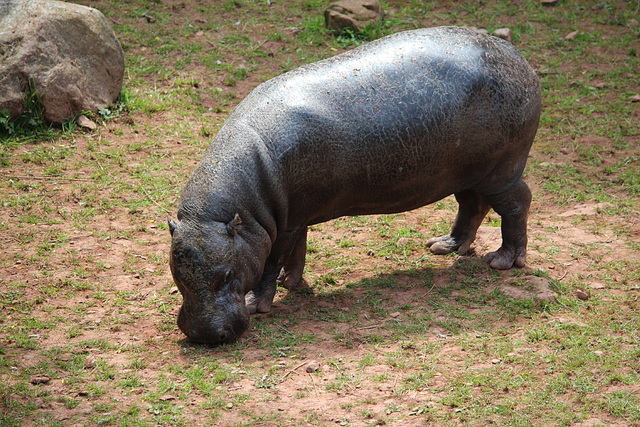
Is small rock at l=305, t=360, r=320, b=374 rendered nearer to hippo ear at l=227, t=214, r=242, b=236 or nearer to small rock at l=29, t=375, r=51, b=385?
hippo ear at l=227, t=214, r=242, b=236

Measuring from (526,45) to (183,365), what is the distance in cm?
856

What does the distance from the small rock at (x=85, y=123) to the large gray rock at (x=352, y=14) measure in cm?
445

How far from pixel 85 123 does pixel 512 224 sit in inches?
214

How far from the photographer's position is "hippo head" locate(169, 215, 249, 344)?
17.4 ft

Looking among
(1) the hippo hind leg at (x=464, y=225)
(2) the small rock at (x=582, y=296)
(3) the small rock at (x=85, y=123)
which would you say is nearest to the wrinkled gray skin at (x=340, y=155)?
(1) the hippo hind leg at (x=464, y=225)

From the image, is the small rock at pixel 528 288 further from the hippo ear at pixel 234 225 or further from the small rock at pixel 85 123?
the small rock at pixel 85 123

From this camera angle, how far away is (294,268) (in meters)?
6.60

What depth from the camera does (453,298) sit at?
6.38 m

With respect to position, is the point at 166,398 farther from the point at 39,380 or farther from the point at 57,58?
the point at 57,58

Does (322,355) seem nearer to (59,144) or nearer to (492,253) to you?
(492,253)

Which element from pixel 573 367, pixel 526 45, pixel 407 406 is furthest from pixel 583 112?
pixel 407 406

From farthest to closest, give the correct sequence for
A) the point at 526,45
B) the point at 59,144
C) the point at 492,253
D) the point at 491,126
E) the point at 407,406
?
1. the point at 526,45
2. the point at 59,144
3. the point at 492,253
4. the point at 491,126
5. the point at 407,406

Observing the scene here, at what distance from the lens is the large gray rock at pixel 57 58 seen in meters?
8.79

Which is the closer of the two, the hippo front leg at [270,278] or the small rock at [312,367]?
the small rock at [312,367]
